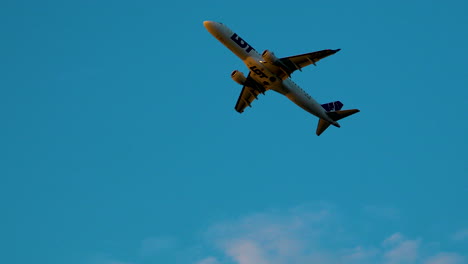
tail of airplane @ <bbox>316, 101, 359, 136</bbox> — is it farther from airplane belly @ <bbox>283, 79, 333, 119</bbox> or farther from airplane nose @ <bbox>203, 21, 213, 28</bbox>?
airplane nose @ <bbox>203, 21, 213, 28</bbox>

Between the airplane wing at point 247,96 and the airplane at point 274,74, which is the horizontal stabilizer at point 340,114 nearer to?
the airplane at point 274,74

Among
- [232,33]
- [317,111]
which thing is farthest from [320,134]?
[232,33]

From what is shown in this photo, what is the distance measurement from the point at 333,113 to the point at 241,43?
1475cm

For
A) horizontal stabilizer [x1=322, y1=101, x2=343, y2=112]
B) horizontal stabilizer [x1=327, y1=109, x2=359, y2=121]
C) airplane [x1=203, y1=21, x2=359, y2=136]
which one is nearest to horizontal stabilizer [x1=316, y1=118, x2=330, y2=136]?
airplane [x1=203, y1=21, x2=359, y2=136]

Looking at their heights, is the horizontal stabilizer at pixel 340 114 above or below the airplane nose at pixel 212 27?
below

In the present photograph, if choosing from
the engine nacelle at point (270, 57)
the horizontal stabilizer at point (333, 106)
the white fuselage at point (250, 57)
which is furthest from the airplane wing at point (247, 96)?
the horizontal stabilizer at point (333, 106)

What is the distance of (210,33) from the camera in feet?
272

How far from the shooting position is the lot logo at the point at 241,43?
82438 mm

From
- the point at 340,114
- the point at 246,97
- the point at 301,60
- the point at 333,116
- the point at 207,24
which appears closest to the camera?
the point at 301,60

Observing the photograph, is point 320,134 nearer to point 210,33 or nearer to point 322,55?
point 322,55

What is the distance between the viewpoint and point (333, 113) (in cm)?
8806

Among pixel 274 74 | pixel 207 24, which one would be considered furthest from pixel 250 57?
pixel 207 24

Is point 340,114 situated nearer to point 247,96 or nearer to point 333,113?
point 333,113

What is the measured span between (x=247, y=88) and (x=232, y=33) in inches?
346
